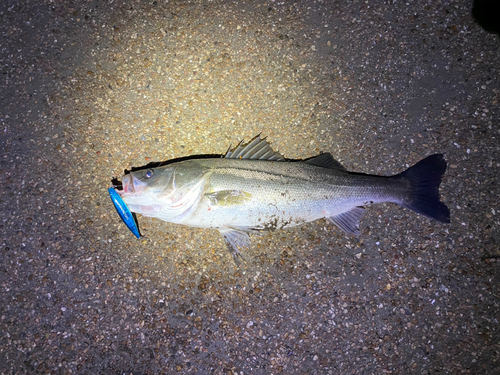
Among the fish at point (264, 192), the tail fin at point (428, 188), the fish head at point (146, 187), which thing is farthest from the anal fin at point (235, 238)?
the tail fin at point (428, 188)

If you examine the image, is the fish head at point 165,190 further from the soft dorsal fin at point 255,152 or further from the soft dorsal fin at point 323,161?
the soft dorsal fin at point 323,161

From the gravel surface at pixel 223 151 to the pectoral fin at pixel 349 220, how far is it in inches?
8.2

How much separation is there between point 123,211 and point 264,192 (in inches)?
51.2

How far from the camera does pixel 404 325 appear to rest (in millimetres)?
2740

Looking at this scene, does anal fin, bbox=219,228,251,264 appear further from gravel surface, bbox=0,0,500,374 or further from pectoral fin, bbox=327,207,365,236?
pectoral fin, bbox=327,207,365,236

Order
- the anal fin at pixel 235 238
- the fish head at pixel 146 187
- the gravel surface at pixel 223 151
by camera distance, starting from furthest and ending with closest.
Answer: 1. the gravel surface at pixel 223 151
2. the anal fin at pixel 235 238
3. the fish head at pixel 146 187

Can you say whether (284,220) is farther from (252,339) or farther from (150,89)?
(150,89)

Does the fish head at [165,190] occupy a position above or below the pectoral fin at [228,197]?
above

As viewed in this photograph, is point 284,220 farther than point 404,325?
No

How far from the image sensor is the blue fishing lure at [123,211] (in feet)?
8.03

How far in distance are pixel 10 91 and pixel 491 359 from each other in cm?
566

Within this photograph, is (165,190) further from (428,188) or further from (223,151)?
(428,188)

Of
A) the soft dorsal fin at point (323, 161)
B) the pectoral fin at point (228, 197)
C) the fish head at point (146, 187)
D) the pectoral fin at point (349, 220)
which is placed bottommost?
the pectoral fin at point (349, 220)

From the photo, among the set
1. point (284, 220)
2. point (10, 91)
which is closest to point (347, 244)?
point (284, 220)
